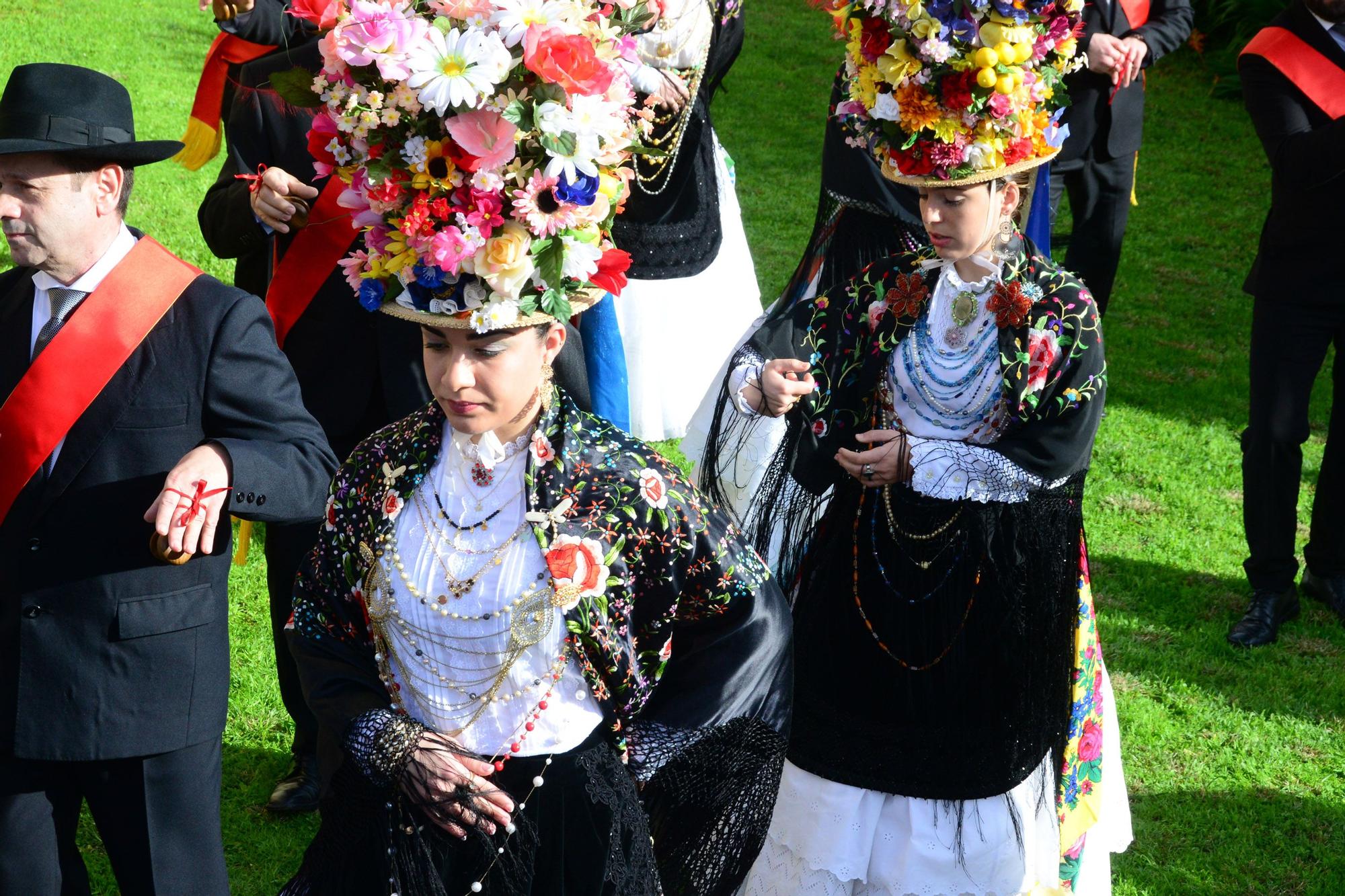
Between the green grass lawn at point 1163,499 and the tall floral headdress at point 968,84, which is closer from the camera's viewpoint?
the tall floral headdress at point 968,84

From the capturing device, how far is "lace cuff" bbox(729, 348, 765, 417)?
3586mm

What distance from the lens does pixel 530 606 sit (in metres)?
2.67

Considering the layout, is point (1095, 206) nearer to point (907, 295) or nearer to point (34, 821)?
point (907, 295)

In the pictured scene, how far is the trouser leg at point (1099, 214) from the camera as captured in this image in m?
6.89

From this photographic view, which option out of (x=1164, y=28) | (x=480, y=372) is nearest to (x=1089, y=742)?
(x=480, y=372)

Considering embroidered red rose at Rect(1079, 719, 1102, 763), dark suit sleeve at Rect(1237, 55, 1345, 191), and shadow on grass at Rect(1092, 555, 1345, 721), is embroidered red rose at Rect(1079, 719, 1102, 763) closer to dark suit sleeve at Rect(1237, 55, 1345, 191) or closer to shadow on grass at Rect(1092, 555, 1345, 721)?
shadow on grass at Rect(1092, 555, 1345, 721)

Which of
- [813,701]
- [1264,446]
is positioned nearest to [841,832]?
[813,701]

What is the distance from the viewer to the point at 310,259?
4.00m

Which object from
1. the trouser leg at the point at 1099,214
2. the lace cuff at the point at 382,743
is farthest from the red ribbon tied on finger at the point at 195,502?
the trouser leg at the point at 1099,214

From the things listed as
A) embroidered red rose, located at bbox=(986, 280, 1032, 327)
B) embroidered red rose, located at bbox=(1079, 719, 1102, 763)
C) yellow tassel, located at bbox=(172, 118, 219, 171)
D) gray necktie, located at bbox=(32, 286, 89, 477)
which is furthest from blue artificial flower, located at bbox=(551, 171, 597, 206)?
yellow tassel, located at bbox=(172, 118, 219, 171)

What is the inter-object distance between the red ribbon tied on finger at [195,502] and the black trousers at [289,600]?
116 cm

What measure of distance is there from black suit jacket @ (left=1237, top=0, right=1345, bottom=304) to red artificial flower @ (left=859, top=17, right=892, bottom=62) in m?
2.17

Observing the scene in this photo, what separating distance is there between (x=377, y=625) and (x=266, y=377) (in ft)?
2.44

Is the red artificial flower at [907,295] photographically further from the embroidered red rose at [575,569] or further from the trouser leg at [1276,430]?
the trouser leg at [1276,430]
